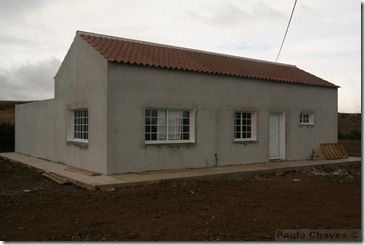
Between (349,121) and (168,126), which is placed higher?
(349,121)

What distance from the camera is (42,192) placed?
934 cm

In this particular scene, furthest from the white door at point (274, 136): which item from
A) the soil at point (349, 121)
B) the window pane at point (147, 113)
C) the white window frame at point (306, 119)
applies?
the soil at point (349, 121)

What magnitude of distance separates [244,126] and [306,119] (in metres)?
4.10

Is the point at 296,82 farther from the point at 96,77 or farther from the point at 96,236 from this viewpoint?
the point at 96,236

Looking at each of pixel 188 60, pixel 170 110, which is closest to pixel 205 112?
pixel 170 110

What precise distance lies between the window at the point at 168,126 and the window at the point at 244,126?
2281 mm

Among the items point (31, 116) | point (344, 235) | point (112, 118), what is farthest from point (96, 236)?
point (31, 116)

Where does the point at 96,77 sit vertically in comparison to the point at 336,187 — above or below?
above

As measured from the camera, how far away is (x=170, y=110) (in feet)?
41.2

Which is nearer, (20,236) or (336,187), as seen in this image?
(20,236)

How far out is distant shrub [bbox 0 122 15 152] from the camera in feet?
70.8

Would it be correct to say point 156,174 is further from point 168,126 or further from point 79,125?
point 79,125

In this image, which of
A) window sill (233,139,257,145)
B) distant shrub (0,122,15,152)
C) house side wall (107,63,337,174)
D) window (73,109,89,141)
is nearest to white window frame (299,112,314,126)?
house side wall (107,63,337,174)

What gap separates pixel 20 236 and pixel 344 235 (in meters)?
5.15
